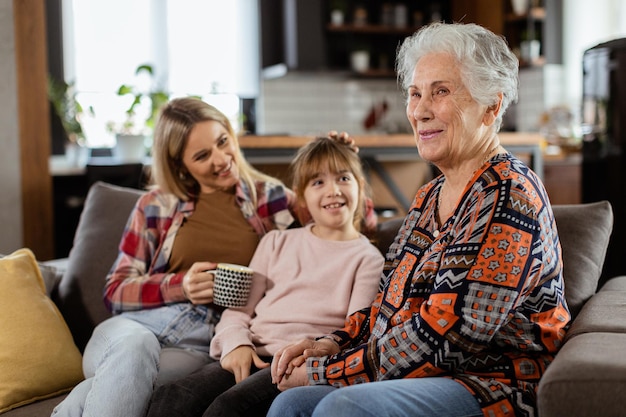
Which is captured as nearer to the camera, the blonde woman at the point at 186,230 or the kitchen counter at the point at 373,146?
the blonde woman at the point at 186,230

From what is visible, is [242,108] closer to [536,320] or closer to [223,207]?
[223,207]

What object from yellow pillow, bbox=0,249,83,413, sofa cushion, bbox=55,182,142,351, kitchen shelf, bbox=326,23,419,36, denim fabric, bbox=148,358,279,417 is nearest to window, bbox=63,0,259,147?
kitchen shelf, bbox=326,23,419,36

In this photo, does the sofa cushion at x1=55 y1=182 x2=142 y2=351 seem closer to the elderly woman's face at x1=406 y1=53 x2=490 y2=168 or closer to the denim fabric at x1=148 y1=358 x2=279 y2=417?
the denim fabric at x1=148 y1=358 x2=279 y2=417

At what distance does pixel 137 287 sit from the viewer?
91.4 inches

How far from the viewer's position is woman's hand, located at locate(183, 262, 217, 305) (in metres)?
2.17

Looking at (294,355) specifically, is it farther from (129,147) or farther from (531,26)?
(531,26)

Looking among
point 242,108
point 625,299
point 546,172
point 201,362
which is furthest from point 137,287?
point 242,108

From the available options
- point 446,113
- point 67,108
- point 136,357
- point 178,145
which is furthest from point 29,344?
point 67,108

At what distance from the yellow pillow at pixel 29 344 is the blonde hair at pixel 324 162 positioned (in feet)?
2.58

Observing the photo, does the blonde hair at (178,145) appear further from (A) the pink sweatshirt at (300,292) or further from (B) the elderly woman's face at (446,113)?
(B) the elderly woman's face at (446,113)

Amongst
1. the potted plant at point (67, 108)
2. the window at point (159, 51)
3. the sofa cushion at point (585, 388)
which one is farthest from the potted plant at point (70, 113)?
the sofa cushion at point (585, 388)

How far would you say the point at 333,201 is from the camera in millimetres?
2127

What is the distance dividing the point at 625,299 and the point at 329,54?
17.5 feet

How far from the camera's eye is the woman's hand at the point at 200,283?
2170 mm
